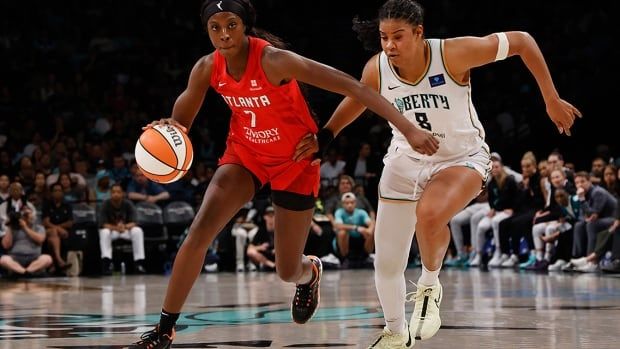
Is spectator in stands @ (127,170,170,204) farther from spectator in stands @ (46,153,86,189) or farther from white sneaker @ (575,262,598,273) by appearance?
white sneaker @ (575,262,598,273)

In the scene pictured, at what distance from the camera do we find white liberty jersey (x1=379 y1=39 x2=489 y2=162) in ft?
17.8

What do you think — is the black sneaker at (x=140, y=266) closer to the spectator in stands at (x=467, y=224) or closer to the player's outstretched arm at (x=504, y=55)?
the spectator in stands at (x=467, y=224)

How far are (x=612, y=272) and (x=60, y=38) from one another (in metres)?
11.1

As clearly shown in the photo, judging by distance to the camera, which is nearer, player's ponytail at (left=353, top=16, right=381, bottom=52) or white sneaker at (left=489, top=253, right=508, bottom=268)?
player's ponytail at (left=353, top=16, right=381, bottom=52)

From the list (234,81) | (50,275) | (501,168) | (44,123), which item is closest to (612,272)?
(501,168)

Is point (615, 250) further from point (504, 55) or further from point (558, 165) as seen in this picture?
point (504, 55)

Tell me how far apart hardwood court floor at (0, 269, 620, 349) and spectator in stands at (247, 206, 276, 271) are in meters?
2.14

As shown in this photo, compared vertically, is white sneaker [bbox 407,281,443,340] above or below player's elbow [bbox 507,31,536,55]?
below

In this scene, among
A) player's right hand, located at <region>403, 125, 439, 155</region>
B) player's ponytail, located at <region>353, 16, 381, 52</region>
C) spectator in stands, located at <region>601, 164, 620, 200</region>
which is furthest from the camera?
spectator in stands, located at <region>601, 164, 620, 200</region>

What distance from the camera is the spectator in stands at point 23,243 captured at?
44.2ft

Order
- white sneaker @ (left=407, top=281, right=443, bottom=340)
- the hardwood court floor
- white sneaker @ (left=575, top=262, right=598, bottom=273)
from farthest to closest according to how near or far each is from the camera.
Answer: white sneaker @ (left=575, top=262, right=598, bottom=273) → the hardwood court floor → white sneaker @ (left=407, top=281, right=443, bottom=340)

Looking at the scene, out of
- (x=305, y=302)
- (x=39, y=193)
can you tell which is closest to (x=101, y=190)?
(x=39, y=193)

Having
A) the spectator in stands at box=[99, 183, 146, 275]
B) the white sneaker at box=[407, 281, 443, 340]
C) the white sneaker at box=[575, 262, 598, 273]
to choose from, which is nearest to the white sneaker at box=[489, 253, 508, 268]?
the white sneaker at box=[575, 262, 598, 273]

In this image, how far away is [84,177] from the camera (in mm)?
15273
